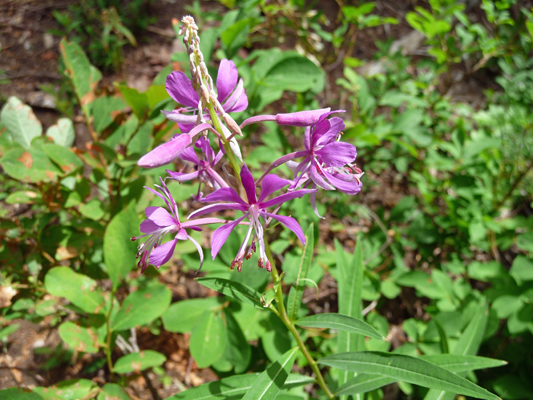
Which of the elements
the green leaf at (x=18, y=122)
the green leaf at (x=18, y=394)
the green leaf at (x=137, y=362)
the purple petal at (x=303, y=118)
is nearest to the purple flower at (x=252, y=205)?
the purple petal at (x=303, y=118)

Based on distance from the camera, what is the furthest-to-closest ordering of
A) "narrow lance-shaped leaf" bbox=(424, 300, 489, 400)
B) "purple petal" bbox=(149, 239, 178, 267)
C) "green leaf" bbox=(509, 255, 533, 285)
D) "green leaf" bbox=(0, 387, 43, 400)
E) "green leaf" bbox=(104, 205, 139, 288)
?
"green leaf" bbox=(509, 255, 533, 285) < "narrow lance-shaped leaf" bbox=(424, 300, 489, 400) < "green leaf" bbox=(104, 205, 139, 288) < "green leaf" bbox=(0, 387, 43, 400) < "purple petal" bbox=(149, 239, 178, 267)

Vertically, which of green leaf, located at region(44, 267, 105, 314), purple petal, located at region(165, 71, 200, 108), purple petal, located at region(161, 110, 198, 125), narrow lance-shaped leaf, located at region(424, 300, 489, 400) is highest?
purple petal, located at region(165, 71, 200, 108)

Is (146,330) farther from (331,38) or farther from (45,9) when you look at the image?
(45,9)

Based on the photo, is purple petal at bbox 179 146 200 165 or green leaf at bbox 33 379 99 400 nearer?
purple petal at bbox 179 146 200 165

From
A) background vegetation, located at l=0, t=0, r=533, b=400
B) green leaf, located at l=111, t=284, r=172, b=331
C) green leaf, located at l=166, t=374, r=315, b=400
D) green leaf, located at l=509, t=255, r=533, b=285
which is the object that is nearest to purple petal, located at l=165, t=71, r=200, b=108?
background vegetation, located at l=0, t=0, r=533, b=400

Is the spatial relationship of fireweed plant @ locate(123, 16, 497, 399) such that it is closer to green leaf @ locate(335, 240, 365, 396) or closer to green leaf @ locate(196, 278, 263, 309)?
green leaf @ locate(196, 278, 263, 309)

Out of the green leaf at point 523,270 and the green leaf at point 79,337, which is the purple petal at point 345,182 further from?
the green leaf at point 523,270
